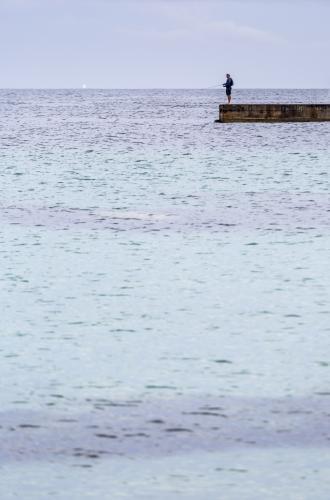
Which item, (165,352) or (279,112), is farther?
(279,112)

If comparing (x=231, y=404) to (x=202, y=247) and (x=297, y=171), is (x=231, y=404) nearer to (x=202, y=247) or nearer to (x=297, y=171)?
(x=202, y=247)

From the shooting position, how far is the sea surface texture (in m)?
8.34

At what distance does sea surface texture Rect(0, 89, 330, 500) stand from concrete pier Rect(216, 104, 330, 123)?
54.2 meters

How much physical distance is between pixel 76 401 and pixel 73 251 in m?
11.2

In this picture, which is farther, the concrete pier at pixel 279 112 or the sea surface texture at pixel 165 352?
the concrete pier at pixel 279 112

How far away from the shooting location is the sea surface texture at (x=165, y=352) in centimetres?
834

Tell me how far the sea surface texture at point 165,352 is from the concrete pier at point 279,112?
54224 mm

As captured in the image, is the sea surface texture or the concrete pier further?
the concrete pier

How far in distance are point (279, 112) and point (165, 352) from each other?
75.1m

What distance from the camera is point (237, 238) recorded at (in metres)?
23.5

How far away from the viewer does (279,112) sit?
3398 inches

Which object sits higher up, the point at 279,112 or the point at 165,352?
the point at 165,352

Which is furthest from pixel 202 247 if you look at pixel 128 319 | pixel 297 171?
pixel 297 171

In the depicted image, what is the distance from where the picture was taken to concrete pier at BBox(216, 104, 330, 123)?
8469 centimetres
